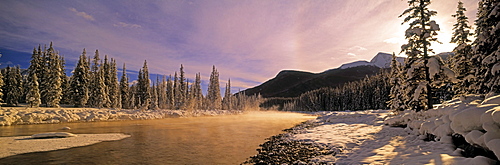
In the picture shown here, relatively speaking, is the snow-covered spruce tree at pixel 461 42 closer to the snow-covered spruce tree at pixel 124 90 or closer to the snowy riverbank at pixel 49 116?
the snowy riverbank at pixel 49 116

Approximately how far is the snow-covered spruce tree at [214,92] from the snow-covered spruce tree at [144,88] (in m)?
24.4

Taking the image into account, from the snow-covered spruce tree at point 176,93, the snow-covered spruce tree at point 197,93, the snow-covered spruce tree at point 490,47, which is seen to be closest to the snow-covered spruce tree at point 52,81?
the snow-covered spruce tree at point 176,93

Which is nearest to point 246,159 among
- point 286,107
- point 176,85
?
point 176,85

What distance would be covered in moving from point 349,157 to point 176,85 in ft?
222

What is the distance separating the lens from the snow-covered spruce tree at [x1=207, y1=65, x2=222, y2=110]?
78875 millimetres

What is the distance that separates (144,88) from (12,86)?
27.7 metres

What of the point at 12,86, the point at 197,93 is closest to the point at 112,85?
the point at 12,86

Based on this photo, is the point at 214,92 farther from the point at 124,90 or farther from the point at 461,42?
the point at 461,42

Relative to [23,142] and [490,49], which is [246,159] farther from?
[490,49]

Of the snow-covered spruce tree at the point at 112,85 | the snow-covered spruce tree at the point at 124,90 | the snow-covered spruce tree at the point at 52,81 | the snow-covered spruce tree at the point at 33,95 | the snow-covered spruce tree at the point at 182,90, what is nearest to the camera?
the snow-covered spruce tree at the point at 33,95

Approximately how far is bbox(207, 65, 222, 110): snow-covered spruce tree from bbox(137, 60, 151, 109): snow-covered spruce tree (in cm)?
2443

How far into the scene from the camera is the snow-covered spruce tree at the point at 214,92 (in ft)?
259

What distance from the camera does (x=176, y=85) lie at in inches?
2746

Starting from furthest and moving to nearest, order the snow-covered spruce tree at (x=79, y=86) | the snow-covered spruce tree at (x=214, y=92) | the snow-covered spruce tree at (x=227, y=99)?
the snow-covered spruce tree at (x=227, y=99)
the snow-covered spruce tree at (x=214, y=92)
the snow-covered spruce tree at (x=79, y=86)
